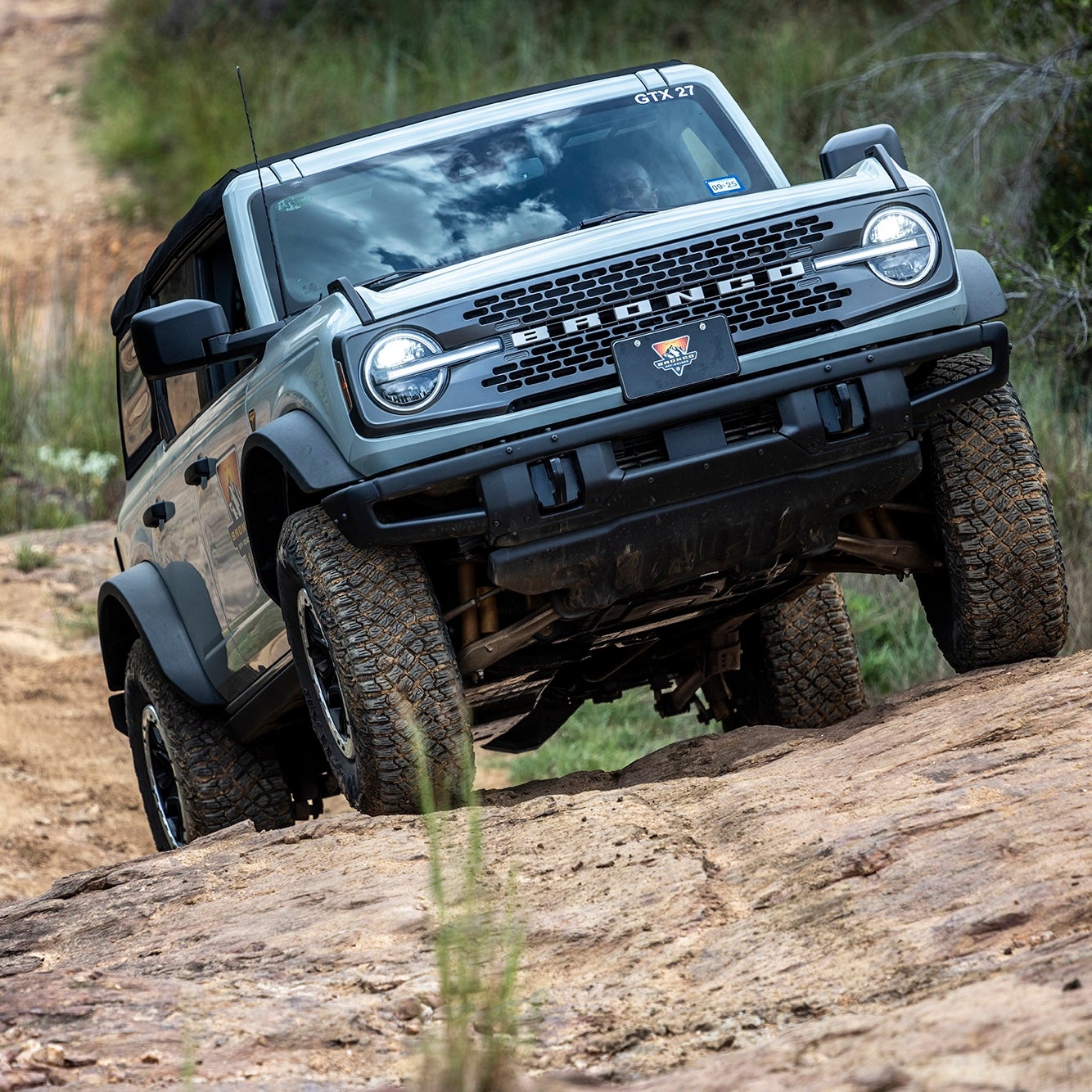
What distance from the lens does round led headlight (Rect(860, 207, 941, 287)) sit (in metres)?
4.38

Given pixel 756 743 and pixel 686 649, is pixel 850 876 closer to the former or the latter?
pixel 756 743

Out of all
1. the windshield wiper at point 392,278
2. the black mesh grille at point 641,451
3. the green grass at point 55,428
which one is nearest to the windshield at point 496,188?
the windshield wiper at point 392,278

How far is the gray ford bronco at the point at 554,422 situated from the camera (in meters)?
4.12

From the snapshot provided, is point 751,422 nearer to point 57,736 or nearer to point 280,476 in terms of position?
point 280,476

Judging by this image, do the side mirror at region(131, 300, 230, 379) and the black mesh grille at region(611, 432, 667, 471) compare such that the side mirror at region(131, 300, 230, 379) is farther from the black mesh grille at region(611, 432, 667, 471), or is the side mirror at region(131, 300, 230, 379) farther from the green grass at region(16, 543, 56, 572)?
the green grass at region(16, 543, 56, 572)

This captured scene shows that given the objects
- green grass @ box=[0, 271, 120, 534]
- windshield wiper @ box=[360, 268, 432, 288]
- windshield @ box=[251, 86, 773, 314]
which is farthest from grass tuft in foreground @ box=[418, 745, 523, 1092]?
green grass @ box=[0, 271, 120, 534]

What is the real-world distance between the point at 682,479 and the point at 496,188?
5.05 feet

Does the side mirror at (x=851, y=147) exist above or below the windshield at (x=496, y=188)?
below

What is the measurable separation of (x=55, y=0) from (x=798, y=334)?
25.1 m

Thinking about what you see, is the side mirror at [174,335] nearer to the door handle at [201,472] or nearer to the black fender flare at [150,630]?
the door handle at [201,472]

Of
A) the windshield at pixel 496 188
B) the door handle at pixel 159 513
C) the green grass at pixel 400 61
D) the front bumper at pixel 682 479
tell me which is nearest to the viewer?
the front bumper at pixel 682 479

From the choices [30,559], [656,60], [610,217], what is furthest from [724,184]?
[656,60]

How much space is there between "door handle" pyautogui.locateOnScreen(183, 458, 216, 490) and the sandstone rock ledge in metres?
1.40

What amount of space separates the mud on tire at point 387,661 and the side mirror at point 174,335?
0.58m
